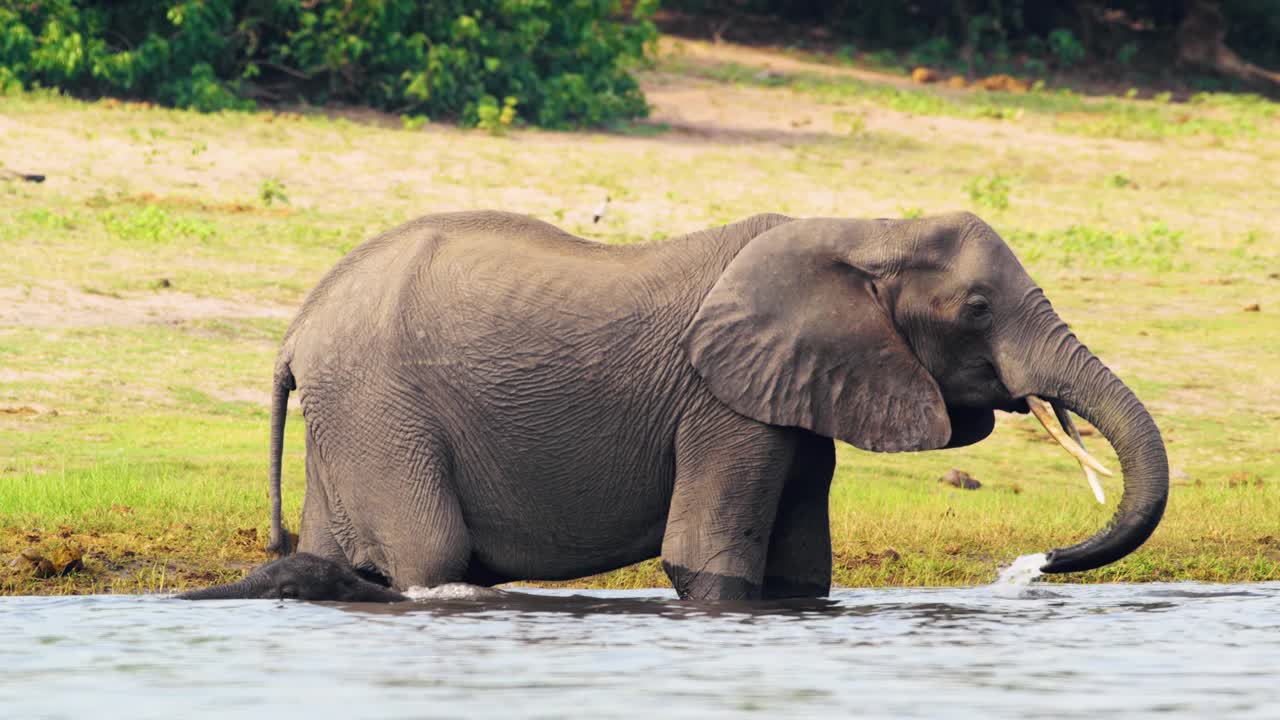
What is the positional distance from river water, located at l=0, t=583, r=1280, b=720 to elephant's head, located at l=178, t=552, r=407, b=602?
57mm

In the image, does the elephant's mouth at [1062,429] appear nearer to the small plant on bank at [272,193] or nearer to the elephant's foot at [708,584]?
the elephant's foot at [708,584]

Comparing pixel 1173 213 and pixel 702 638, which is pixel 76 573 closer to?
pixel 702 638

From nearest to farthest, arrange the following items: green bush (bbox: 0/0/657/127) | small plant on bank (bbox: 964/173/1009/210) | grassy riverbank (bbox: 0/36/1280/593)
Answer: grassy riverbank (bbox: 0/36/1280/593), small plant on bank (bbox: 964/173/1009/210), green bush (bbox: 0/0/657/127)

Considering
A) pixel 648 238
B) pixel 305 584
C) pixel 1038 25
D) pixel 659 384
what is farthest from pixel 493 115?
pixel 1038 25

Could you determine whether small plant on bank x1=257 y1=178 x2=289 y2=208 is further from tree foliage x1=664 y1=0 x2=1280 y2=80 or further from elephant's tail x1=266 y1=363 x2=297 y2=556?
tree foliage x1=664 y1=0 x2=1280 y2=80

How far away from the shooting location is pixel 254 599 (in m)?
7.96

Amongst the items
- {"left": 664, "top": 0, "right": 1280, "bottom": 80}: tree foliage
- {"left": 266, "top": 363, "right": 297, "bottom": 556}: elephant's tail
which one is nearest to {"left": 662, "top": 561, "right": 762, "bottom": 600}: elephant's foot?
{"left": 266, "top": 363, "right": 297, "bottom": 556}: elephant's tail

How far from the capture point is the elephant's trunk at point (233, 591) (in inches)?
313

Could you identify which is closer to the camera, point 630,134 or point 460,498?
point 460,498

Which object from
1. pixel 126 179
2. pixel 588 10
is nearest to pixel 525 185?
pixel 126 179

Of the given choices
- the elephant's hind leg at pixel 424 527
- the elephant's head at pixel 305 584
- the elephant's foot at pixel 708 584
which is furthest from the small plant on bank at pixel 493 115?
the elephant's foot at pixel 708 584

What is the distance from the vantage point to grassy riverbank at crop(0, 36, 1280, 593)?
32.5 feet

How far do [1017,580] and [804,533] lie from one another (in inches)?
57.5

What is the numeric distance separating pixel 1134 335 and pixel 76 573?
874 cm
